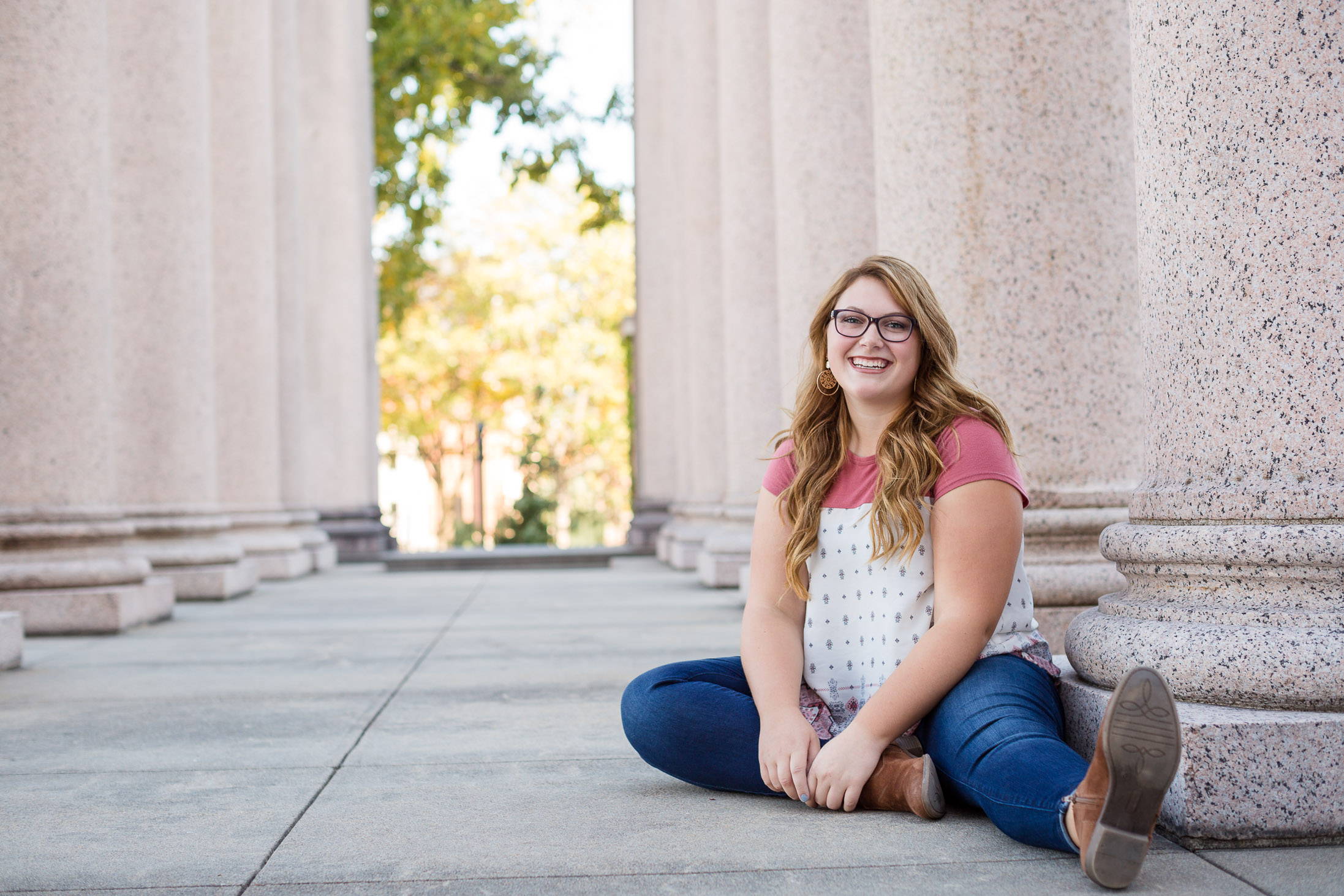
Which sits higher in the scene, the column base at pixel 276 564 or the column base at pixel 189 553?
the column base at pixel 189 553

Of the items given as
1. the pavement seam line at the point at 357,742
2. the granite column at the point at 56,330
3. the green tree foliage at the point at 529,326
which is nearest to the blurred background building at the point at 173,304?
the granite column at the point at 56,330

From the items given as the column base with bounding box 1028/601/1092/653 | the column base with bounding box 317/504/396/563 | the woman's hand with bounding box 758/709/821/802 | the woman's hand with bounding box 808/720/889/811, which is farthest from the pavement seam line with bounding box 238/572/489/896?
the column base with bounding box 317/504/396/563

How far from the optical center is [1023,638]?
6238 millimetres

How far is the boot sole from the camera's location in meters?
5.59

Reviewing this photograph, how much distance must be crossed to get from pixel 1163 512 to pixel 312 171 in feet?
89.0

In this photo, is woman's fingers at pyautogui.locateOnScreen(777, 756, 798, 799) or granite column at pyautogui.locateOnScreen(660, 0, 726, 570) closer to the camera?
woman's fingers at pyautogui.locateOnScreen(777, 756, 798, 799)

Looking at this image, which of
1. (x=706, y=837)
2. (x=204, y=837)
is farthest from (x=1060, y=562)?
(x=204, y=837)

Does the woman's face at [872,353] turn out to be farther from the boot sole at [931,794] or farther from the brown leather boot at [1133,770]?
the brown leather boot at [1133,770]

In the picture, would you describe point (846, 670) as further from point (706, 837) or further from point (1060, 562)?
point (1060, 562)

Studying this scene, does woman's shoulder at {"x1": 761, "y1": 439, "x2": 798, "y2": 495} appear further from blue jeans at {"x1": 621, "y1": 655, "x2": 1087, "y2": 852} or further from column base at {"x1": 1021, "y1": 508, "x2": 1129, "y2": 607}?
column base at {"x1": 1021, "y1": 508, "x2": 1129, "y2": 607}

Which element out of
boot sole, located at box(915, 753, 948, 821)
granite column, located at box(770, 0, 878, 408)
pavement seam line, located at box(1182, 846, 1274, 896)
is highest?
granite column, located at box(770, 0, 878, 408)

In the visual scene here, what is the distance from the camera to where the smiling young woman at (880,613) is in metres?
5.70

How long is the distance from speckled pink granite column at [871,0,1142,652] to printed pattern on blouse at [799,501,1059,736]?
9.10ft

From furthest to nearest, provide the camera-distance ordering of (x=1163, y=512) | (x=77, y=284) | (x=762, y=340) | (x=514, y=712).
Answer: (x=762, y=340) → (x=77, y=284) → (x=514, y=712) → (x=1163, y=512)
